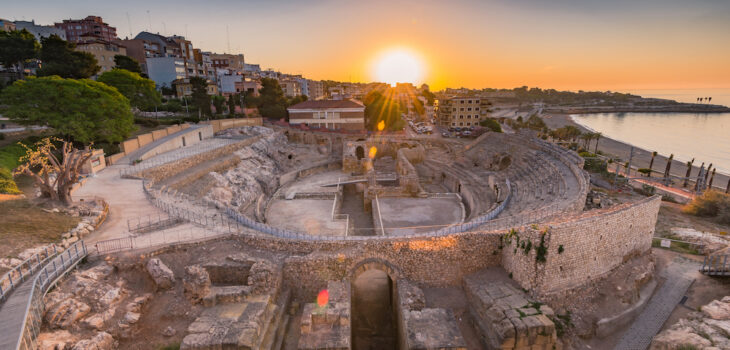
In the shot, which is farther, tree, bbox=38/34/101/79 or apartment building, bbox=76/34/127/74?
apartment building, bbox=76/34/127/74

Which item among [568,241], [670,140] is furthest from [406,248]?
[670,140]

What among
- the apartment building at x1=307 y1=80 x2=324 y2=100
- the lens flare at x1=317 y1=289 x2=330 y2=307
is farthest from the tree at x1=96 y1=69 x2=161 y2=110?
the apartment building at x1=307 y1=80 x2=324 y2=100

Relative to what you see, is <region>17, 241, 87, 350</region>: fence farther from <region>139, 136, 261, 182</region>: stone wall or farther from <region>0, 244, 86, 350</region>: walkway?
<region>139, 136, 261, 182</region>: stone wall

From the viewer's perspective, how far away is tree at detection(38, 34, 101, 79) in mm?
30844

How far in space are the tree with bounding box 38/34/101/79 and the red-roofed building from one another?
2669 centimetres

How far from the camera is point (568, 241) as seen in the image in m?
12.7

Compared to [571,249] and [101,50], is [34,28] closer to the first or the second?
[101,50]

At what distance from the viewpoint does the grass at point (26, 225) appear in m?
12.7

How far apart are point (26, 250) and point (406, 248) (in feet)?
47.8

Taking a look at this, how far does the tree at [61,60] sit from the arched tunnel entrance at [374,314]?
34.9m

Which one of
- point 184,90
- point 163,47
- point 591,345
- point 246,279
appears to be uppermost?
point 163,47

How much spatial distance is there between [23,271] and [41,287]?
5.00 feet

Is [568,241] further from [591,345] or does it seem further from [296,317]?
[296,317]

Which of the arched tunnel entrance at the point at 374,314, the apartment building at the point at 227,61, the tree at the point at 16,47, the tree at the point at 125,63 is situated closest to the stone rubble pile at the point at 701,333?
the arched tunnel entrance at the point at 374,314
